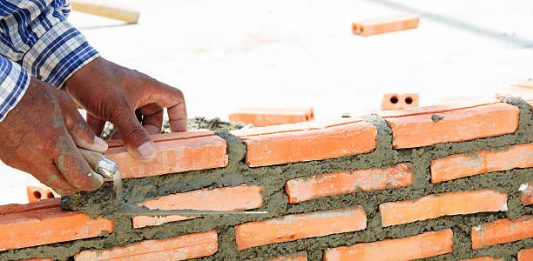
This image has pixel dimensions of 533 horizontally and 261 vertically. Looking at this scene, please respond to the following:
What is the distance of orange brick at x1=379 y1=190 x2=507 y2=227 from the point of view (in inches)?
114

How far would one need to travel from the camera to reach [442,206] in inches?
116

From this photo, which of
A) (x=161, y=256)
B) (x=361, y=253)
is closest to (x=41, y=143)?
(x=161, y=256)

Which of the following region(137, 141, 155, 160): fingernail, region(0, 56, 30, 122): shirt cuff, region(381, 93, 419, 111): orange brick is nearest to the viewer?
region(0, 56, 30, 122): shirt cuff

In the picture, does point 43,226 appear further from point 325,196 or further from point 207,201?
point 325,196

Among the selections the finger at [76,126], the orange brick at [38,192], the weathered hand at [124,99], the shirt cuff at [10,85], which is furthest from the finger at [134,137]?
the orange brick at [38,192]

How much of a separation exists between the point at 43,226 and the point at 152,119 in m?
0.52

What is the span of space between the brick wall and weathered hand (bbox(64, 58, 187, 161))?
74mm

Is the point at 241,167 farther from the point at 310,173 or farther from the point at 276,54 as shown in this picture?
the point at 276,54

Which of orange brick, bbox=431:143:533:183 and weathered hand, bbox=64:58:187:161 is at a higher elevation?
weathered hand, bbox=64:58:187:161

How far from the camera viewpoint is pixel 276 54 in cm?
602

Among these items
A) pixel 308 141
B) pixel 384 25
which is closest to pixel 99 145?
pixel 308 141

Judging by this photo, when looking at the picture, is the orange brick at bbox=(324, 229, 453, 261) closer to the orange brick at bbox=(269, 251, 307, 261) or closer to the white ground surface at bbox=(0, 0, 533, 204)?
the orange brick at bbox=(269, 251, 307, 261)

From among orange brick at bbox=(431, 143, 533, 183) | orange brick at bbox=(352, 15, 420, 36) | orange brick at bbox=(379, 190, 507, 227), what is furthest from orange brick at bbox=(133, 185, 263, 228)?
orange brick at bbox=(352, 15, 420, 36)

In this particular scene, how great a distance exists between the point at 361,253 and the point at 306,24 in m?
3.98
